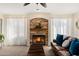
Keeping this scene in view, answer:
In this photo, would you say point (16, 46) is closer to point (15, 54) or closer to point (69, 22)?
point (15, 54)

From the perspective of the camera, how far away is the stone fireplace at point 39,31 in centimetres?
167

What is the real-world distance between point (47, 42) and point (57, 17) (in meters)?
0.37

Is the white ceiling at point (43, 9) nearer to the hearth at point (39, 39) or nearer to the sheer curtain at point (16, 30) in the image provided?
the sheer curtain at point (16, 30)

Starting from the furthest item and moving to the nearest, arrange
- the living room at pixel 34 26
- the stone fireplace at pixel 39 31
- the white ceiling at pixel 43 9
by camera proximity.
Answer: the stone fireplace at pixel 39 31
the living room at pixel 34 26
the white ceiling at pixel 43 9

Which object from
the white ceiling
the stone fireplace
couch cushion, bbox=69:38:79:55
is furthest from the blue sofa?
the white ceiling

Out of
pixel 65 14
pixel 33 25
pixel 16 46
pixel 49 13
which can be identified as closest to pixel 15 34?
pixel 16 46

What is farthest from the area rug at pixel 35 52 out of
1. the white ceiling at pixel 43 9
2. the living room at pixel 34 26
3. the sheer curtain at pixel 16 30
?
the white ceiling at pixel 43 9

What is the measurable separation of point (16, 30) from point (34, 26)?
0.83ft

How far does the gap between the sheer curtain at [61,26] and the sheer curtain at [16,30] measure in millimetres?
431

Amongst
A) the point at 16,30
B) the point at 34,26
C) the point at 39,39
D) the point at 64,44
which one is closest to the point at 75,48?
the point at 64,44

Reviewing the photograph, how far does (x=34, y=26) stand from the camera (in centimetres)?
169

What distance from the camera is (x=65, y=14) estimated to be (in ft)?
5.18

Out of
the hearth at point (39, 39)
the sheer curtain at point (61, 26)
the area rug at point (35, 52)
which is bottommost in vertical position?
the area rug at point (35, 52)

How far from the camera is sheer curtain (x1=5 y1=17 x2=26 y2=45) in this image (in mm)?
1621
